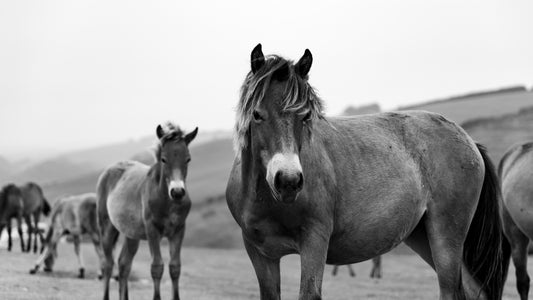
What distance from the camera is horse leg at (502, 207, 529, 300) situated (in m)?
11.1

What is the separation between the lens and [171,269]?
37.1 feet

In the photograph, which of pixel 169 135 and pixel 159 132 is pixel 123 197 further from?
pixel 169 135

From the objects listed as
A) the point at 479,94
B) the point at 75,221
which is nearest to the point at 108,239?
the point at 75,221

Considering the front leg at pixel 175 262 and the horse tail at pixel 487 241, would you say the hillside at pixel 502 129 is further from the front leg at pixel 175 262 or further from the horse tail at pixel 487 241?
the horse tail at pixel 487 241

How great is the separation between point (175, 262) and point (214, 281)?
27.0 feet

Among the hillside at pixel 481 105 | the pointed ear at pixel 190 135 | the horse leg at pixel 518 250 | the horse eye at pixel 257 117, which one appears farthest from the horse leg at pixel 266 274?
the hillside at pixel 481 105

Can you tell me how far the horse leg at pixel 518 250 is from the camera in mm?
11102

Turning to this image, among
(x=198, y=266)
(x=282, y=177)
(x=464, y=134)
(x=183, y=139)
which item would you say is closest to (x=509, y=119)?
(x=198, y=266)

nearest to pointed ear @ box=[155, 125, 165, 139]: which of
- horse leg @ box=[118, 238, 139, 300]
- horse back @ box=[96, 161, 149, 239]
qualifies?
horse back @ box=[96, 161, 149, 239]

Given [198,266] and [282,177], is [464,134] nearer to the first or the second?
[282,177]

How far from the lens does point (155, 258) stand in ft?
36.2

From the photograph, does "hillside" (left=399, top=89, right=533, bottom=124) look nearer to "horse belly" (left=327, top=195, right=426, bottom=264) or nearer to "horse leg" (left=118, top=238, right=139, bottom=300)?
"horse leg" (left=118, top=238, right=139, bottom=300)

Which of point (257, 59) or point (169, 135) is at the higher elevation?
point (257, 59)

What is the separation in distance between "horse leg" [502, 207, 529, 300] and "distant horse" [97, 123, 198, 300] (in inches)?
245
